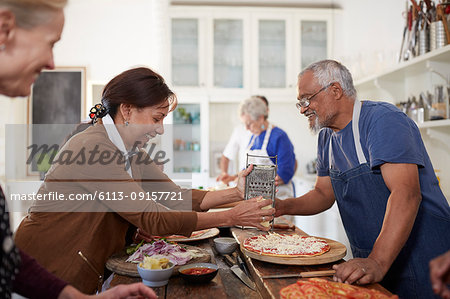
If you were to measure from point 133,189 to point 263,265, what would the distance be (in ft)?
1.83

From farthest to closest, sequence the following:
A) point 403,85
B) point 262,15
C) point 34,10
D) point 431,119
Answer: point 262,15, point 403,85, point 431,119, point 34,10

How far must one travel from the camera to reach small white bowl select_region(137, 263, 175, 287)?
4.00ft

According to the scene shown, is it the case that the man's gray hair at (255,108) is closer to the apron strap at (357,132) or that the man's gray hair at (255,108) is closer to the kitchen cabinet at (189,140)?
the kitchen cabinet at (189,140)

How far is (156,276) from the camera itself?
1223 mm

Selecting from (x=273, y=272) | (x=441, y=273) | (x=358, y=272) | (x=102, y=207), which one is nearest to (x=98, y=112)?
(x=102, y=207)

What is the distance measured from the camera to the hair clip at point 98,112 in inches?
67.0

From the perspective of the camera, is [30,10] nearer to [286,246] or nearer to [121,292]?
[121,292]

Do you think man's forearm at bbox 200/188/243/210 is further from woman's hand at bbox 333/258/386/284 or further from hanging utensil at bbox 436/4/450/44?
hanging utensil at bbox 436/4/450/44

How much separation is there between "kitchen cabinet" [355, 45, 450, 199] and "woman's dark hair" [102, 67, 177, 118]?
171 cm

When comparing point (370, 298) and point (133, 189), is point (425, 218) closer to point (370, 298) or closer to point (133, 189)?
point (370, 298)

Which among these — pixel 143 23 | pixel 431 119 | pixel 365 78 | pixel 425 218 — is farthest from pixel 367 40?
pixel 425 218

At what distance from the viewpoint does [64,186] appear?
152 cm

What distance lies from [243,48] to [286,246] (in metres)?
→ 3.85

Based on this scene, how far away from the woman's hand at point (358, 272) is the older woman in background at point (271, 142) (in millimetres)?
2469
